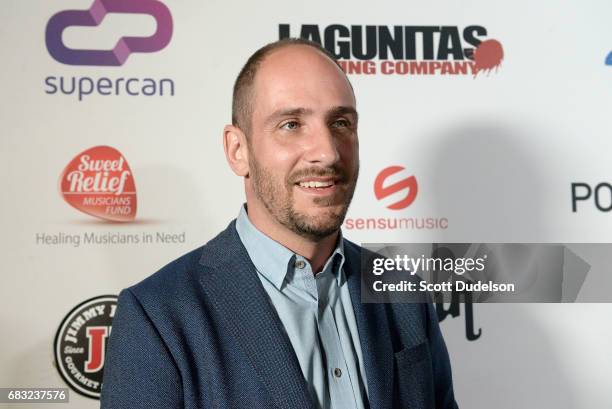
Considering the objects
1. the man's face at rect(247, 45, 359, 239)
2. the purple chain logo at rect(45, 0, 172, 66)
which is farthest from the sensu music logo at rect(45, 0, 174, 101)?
the man's face at rect(247, 45, 359, 239)

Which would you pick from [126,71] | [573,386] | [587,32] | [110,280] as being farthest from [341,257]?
[587,32]

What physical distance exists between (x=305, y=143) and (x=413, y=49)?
49.2 inches

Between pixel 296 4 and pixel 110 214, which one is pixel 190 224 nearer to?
pixel 110 214

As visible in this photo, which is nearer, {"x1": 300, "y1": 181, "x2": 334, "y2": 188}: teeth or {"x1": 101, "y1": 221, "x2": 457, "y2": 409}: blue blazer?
{"x1": 101, "y1": 221, "x2": 457, "y2": 409}: blue blazer

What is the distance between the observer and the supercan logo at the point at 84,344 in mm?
2094

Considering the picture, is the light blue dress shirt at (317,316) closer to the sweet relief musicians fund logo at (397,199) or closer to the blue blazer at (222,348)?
the blue blazer at (222,348)

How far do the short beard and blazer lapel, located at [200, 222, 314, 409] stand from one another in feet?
0.35

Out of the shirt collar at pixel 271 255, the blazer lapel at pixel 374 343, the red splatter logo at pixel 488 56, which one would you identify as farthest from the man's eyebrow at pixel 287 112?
the red splatter logo at pixel 488 56

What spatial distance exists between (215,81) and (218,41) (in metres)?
0.15

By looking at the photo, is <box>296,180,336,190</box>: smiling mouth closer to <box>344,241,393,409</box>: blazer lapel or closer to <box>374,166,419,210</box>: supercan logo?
<box>344,241,393,409</box>: blazer lapel

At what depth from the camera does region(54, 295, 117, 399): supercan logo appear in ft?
6.87

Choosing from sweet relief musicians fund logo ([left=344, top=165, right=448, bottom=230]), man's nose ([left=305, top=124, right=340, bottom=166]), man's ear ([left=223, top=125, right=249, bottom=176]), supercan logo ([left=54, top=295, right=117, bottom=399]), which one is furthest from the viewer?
sweet relief musicians fund logo ([left=344, top=165, right=448, bottom=230])

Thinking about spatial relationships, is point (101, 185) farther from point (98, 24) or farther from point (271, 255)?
point (271, 255)

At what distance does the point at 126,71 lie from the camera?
2201mm
